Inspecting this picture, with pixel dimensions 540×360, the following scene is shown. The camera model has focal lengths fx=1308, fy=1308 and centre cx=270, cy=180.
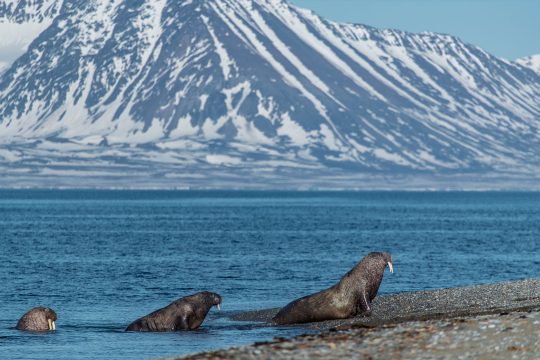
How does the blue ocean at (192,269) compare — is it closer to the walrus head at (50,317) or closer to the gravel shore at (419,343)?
Answer: the walrus head at (50,317)

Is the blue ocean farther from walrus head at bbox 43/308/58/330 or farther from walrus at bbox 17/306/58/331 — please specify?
walrus at bbox 17/306/58/331

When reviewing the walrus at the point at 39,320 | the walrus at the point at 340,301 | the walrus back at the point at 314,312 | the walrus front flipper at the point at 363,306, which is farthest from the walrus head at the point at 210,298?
the walrus at the point at 39,320

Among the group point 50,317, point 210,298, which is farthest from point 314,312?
point 50,317

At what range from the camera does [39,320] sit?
3975cm

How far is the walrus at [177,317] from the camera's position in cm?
3972

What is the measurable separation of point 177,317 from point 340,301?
5019 mm

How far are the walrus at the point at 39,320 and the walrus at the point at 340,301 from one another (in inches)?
270

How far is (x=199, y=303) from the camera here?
134 ft

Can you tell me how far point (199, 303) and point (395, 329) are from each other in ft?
47.5

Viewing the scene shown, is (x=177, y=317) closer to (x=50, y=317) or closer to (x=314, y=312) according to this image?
(x=50, y=317)

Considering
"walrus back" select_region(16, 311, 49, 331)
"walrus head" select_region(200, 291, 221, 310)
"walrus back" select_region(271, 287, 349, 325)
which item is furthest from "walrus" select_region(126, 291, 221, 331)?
"walrus back" select_region(271, 287, 349, 325)

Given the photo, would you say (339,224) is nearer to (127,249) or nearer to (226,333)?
(127,249)

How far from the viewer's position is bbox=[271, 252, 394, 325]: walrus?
39.8 m

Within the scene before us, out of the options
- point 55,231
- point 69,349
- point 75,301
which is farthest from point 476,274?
point 55,231
